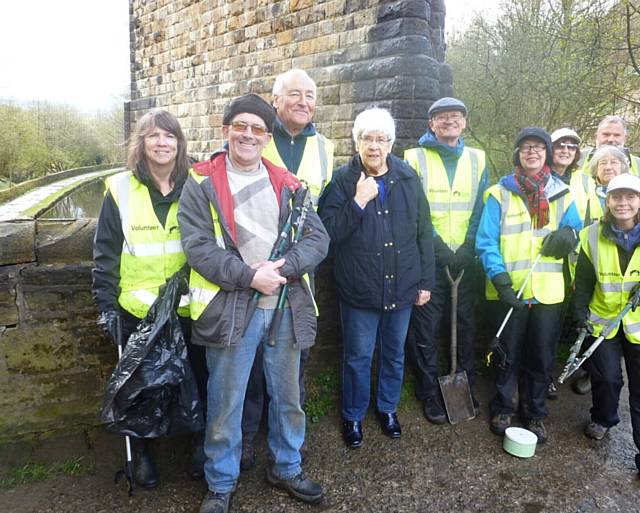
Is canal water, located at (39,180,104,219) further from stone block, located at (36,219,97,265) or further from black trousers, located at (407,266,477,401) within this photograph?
black trousers, located at (407,266,477,401)

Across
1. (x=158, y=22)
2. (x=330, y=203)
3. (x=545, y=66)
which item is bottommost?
(x=330, y=203)

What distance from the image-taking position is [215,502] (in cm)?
261

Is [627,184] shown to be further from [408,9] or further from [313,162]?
[408,9]

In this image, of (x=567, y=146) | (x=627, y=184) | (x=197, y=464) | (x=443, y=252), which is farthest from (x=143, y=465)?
(x=567, y=146)

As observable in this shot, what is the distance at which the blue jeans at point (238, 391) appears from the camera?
101 inches

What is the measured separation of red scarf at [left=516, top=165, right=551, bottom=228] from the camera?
337 cm

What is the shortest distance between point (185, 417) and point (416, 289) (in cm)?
163

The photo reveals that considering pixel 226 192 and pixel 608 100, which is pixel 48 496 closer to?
pixel 226 192

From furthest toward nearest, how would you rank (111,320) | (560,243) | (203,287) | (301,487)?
(560,243) < (301,487) < (111,320) < (203,287)

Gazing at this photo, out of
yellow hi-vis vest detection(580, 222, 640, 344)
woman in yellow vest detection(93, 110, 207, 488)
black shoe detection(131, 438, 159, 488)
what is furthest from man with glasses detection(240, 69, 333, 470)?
yellow hi-vis vest detection(580, 222, 640, 344)

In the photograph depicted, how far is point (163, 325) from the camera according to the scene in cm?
257

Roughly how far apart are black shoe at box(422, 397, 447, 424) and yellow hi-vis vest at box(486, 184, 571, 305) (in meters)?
1.01

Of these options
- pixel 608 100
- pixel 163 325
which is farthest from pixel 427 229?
pixel 608 100

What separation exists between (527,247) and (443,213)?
2.01ft
